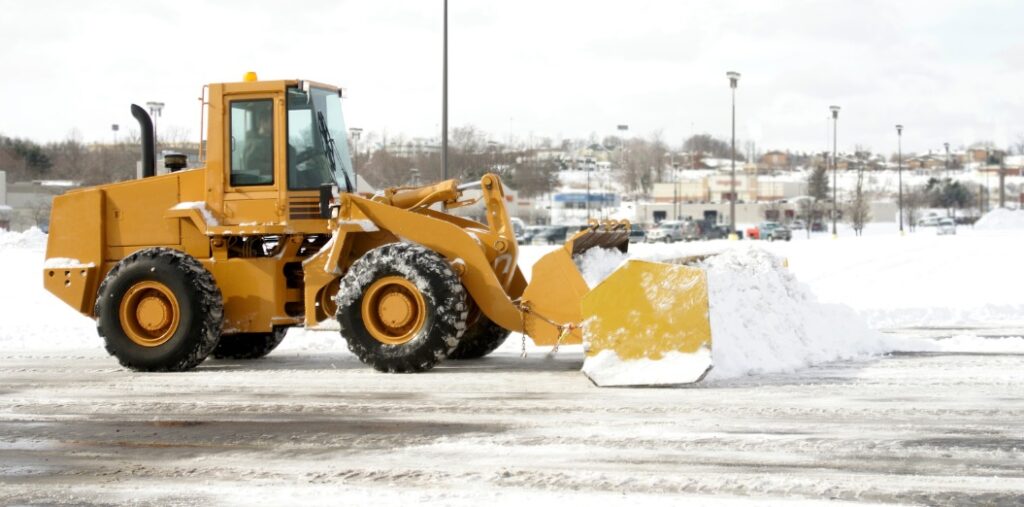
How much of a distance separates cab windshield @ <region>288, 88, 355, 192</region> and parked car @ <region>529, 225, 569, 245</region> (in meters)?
50.5

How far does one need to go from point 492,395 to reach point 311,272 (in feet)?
9.22

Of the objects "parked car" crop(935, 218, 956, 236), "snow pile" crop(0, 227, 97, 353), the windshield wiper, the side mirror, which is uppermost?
the windshield wiper

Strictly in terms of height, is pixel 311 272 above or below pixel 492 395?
above

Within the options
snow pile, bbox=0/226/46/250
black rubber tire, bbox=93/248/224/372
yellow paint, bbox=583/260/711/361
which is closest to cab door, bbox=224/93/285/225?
black rubber tire, bbox=93/248/224/372

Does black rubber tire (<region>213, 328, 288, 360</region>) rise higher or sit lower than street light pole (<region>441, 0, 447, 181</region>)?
lower

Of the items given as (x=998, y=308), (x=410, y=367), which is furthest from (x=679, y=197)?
(x=410, y=367)

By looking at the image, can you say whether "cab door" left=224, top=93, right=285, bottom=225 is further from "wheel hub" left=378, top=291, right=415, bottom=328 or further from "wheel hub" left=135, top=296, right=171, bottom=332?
"wheel hub" left=378, top=291, right=415, bottom=328

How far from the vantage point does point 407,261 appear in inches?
452

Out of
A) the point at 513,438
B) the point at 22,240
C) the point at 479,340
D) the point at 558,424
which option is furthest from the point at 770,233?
the point at 513,438

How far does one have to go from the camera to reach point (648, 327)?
10.6 meters

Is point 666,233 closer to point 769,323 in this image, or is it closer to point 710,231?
point 710,231

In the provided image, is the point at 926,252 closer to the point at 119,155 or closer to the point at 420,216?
the point at 420,216

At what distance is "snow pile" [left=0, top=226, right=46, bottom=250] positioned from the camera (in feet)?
112

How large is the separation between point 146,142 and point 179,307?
1968 mm
